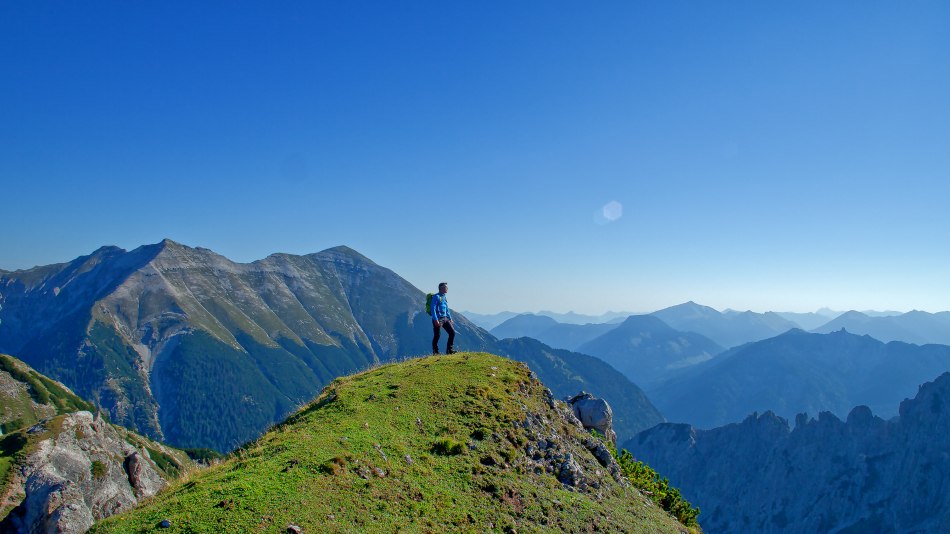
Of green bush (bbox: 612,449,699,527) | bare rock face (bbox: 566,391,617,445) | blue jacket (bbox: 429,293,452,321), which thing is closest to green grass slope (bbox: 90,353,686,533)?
green bush (bbox: 612,449,699,527)

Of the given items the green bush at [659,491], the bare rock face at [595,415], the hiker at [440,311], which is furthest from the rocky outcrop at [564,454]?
the hiker at [440,311]

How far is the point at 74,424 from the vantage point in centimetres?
6222

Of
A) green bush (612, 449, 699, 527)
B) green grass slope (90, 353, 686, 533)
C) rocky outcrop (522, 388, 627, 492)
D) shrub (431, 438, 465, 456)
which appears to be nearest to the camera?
green grass slope (90, 353, 686, 533)

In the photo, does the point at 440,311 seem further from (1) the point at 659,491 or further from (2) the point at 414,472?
(1) the point at 659,491

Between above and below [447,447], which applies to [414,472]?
below

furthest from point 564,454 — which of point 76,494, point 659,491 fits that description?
point 76,494

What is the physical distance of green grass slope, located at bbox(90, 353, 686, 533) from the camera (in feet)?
50.7

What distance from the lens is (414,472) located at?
65.1ft

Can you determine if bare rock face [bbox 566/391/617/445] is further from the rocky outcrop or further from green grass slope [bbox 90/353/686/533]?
green grass slope [bbox 90/353/686/533]

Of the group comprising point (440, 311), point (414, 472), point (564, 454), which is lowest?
point (564, 454)

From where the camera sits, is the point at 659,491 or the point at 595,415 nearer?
the point at 659,491

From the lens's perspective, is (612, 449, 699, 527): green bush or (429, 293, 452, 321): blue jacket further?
(429, 293, 452, 321): blue jacket

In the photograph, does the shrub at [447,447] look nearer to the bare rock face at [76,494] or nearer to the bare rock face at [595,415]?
the bare rock face at [76,494]

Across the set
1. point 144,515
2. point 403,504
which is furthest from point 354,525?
point 144,515
